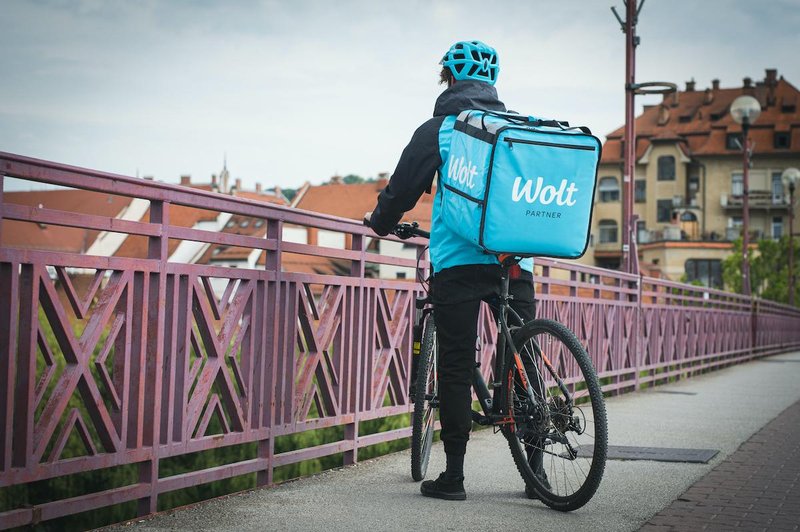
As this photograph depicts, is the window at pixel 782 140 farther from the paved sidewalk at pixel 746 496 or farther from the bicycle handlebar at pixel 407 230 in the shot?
the bicycle handlebar at pixel 407 230

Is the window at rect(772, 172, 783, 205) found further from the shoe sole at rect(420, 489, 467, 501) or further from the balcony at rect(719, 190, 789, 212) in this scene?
the shoe sole at rect(420, 489, 467, 501)

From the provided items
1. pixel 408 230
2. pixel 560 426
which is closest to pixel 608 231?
pixel 408 230

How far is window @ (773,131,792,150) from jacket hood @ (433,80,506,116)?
87.8 meters

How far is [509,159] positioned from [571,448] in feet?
4.23

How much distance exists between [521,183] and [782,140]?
8890 centimetres

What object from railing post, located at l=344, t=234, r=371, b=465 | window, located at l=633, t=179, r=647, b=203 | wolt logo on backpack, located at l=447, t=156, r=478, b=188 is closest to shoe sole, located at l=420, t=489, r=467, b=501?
railing post, located at l=344, t=234, r=371, b=465

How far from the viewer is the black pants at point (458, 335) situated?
4.98 m

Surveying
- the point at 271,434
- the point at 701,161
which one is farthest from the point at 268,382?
the point at 701,161

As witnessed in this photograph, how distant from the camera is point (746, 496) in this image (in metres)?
5.32

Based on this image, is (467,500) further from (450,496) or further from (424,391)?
(424,391)

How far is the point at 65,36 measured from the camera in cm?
6200

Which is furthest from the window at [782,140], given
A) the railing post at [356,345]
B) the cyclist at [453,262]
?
the cyclist at [453,262]

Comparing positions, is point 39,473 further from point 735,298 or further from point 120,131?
point 120,131

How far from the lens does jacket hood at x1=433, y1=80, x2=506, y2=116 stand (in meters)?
4.95
